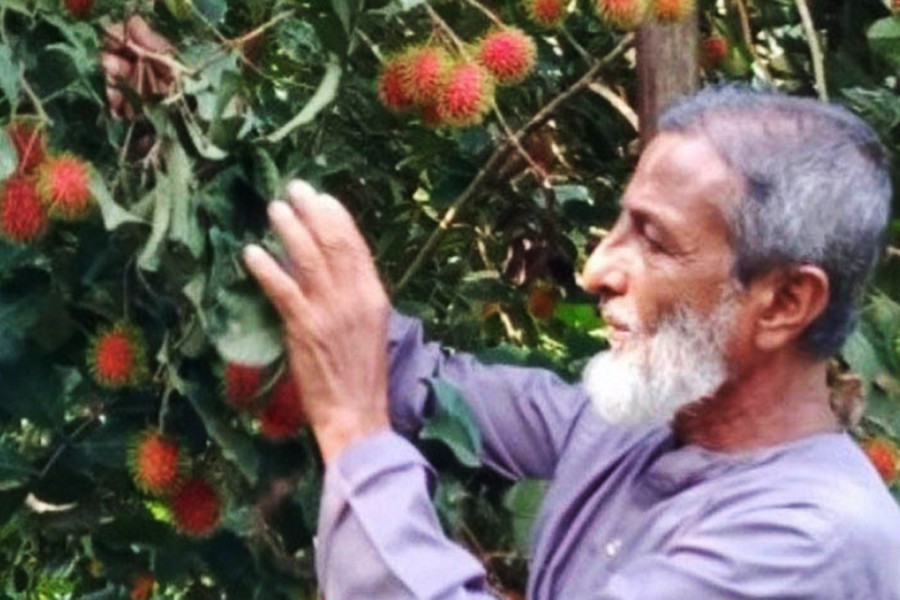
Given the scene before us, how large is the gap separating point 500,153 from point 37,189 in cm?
86

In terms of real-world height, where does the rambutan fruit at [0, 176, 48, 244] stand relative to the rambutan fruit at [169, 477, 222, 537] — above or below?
above

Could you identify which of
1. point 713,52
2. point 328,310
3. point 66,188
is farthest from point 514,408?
point 713,52

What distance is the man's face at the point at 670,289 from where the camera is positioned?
1.99m

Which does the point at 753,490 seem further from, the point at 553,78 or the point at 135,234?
the point at 553,78

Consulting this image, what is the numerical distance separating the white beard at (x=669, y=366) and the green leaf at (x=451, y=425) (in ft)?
0.46

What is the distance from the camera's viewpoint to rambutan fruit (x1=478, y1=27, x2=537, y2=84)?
7.44ft

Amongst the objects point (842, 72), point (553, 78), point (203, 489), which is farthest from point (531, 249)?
point (203, 489)

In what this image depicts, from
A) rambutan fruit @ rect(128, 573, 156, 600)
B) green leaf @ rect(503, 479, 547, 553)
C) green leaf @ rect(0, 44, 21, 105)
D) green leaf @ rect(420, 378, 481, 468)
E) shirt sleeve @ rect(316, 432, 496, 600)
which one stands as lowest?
rambutan fruit @ rect(128, 573, 156, 600)

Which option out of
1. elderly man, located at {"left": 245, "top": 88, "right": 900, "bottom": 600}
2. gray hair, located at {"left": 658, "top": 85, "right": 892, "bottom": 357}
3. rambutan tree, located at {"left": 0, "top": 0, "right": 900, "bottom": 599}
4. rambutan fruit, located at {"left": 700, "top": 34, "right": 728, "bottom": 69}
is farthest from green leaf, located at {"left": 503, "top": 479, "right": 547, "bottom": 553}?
rambutan fruit, located at {"left": 700, "top": 34, "right": 728, "bottom": 69}

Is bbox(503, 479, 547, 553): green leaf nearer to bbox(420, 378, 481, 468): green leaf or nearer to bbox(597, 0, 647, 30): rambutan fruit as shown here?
bbox(420, 378, 481, 468): green leaf

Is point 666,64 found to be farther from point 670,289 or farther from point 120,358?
point 120,358

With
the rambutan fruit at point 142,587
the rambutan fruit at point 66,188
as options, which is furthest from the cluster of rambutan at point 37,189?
the rambutan fruit at point 142,587

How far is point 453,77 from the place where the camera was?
2.20m

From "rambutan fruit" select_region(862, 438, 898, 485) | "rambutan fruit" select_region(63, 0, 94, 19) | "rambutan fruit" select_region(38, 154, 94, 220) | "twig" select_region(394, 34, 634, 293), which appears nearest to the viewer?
"rambutan fruit" select_region(38, 154, 94, 220)
